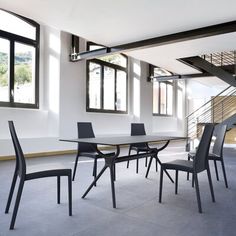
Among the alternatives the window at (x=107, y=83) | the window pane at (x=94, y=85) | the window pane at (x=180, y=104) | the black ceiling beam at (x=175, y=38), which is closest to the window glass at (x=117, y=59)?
the window at (x=107, y=83)

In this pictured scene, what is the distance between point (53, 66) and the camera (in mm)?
6383

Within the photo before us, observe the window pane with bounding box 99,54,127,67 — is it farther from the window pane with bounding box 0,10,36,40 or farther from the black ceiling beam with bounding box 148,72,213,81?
the window pane with bounding box 0,10,36,40

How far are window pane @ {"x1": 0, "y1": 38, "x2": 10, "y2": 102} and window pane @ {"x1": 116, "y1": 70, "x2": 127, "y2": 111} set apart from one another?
3843 mm

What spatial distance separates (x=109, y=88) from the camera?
8.23m

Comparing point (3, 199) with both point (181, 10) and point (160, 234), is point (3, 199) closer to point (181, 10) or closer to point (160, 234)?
point (160, 234)

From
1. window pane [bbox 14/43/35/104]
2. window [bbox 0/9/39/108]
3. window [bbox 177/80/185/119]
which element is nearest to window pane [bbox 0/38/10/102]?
window [bbox 0/9/39/108]

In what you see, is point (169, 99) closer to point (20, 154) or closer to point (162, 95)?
point (162, 95)

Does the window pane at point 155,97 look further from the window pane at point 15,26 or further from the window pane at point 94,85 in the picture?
the window pane at point 15,26

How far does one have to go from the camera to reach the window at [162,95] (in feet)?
35.0

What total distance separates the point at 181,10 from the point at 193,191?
8.92ft

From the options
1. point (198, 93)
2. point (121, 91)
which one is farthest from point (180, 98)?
point (121, 91)

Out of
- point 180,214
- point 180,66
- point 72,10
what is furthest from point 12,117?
point 180,66

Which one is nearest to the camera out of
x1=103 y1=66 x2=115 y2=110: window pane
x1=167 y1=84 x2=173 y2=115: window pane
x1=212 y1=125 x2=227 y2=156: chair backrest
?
x1=212 y1=125 x2=227 y2=156: chair backrest

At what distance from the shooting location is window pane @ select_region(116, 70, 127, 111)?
8623 millimetres
